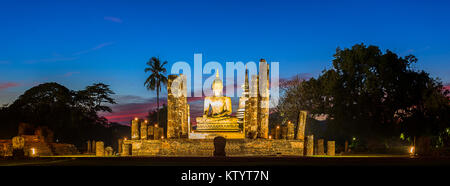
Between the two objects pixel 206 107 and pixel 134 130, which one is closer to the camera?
pixel 134 130

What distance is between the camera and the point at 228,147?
2467cm

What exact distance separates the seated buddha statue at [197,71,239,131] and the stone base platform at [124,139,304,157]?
4550 mm

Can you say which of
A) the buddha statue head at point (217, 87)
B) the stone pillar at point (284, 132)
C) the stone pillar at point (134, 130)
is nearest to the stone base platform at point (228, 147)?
the stone pillar at point (134, 130)

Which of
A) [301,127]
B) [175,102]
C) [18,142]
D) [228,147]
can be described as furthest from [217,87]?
[18,142]

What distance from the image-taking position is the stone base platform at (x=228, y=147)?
24.8 meters

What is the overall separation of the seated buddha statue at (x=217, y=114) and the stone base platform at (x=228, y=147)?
455cm

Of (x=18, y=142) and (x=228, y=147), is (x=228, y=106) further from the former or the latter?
(x=18, y=142)

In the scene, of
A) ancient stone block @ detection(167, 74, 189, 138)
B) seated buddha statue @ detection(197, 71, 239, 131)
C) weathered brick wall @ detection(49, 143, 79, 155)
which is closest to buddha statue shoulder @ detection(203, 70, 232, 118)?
seated buddha statue @ detection(197, 71, 239, 131)

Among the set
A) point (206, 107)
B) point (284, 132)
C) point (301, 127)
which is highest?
point (206, 107)

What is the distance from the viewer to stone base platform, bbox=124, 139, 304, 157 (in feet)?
81.2

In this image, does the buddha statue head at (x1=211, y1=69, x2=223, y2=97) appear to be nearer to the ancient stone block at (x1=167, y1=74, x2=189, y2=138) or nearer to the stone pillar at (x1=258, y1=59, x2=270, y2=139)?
the ancient stone block at (x1=167, y1=74, x2=189, y2=138)

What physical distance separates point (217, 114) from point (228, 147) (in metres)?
6.48
